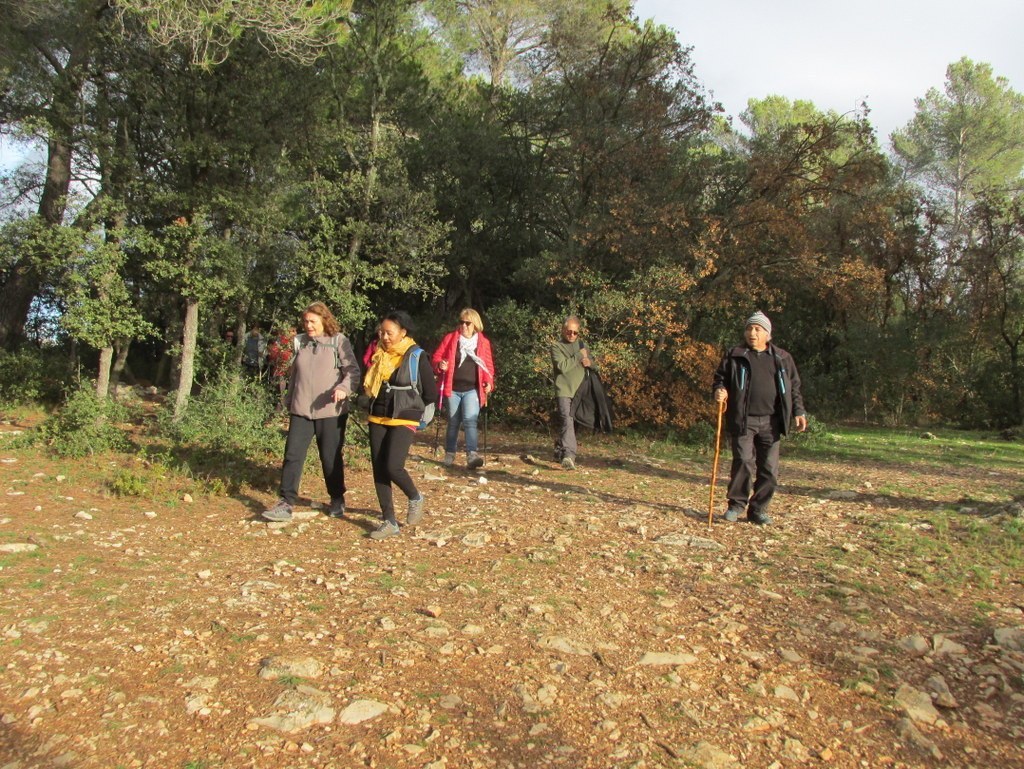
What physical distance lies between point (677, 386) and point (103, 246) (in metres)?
9.10

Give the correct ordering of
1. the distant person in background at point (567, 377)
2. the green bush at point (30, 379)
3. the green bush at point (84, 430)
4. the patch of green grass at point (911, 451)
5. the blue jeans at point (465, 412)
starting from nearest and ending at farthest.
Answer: the green bush at point (84, 430), the blue jeans at point (465, 412), the distant person in background at point (567, 377), the patch of green grass at point (911, 451), the green bush at point (30, 379)

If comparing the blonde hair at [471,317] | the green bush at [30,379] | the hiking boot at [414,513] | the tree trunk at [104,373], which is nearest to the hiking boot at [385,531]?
the hiking boot at [414,513]

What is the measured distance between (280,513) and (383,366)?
57.2 inches

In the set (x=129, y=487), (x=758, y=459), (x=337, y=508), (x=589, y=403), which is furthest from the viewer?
(x=589, y=403)

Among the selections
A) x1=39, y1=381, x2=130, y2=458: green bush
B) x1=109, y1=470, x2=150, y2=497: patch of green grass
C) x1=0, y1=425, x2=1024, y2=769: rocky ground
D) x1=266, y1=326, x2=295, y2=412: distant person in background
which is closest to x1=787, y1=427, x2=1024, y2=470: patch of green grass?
x1=0, y1=425, x2=1024, y2=769: rocky ground

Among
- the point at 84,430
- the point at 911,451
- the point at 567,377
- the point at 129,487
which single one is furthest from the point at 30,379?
the point at 911,451

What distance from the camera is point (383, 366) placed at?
5910 mm

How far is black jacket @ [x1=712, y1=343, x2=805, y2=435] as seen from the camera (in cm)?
643

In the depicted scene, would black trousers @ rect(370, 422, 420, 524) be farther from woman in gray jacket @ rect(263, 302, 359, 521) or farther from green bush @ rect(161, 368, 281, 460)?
green bush @ rect(161, 368, 281, 460)

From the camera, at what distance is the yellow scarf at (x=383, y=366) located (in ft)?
19.3

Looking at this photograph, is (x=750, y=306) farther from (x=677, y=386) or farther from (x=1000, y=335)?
(x=1000, y=335)

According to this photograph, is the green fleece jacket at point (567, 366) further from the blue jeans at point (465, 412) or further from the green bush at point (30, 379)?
the green bush at point (30, 379)

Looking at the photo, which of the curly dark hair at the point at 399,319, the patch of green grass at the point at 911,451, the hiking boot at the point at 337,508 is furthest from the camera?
the patch of green grass at the point at 911,451

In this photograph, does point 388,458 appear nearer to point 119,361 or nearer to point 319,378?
point 319,378
